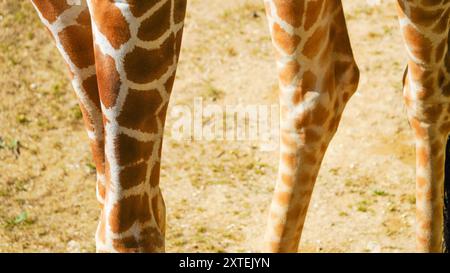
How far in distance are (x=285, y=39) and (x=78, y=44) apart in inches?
30.6

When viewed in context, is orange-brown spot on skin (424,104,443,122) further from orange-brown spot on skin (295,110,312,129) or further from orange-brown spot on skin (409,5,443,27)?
orange-brown spot on skin (295,110,312,129)

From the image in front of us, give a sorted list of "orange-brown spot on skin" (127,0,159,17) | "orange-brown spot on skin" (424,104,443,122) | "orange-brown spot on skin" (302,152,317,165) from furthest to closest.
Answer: "orange-brown spot on skin" (424,104,443,122) < "orange-brown spot on skin" (302,152,317,165) < "orange-brown spot on skin" (127,0,159,17)

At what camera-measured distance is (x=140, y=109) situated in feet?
6.71

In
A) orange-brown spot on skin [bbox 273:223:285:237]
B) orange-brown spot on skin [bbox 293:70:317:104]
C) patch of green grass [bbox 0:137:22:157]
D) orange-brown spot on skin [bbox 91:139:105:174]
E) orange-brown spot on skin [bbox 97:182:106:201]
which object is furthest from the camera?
patch of green grass [bbox 0:137:22:157]

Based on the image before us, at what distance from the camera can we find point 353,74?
2.99 metres

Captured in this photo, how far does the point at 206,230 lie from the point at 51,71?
5.87ft

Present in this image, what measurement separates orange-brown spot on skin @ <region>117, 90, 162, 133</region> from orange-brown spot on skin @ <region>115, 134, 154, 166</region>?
36 mm

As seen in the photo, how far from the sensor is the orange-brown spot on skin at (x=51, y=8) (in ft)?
7.38

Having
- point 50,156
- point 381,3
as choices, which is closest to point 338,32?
point 50,156

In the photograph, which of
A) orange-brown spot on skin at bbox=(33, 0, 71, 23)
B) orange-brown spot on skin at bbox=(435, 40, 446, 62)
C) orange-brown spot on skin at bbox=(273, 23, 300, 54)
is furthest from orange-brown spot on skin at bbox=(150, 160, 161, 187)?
orange-brown spot on skin at bbox=(435, 40, 446, 62)

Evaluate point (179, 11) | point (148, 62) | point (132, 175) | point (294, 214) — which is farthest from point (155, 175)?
point (294, 214)

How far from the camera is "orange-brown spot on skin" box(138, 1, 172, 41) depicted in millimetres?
1968

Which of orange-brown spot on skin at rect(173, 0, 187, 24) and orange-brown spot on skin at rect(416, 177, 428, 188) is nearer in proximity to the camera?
orange-brown spot on skin at rect(173, 0, 187, 24)

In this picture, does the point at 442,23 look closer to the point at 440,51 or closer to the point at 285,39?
the point at 440,51
